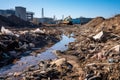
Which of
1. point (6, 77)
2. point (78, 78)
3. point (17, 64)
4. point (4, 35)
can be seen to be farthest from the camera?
point (4, 35)

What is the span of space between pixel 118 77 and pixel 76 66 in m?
2.35

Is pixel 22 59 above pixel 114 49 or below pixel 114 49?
below

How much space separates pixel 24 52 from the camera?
1250cm

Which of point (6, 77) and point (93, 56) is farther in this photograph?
point (93, 56)

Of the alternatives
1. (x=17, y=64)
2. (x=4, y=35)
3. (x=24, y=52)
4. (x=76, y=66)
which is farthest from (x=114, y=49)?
(x=4, y=35)

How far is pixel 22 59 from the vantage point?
10.7m

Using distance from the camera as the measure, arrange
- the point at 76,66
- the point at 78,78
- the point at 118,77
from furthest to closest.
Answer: the point at 76,66
the point at 78,78
the point at 118,77

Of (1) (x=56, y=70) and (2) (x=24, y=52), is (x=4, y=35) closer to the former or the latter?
(2) (x=24, y=52)

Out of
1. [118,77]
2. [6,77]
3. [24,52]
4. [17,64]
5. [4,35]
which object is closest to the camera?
[118,77]

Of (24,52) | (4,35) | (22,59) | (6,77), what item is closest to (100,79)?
(6,77)

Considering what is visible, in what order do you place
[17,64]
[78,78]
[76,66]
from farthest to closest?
[17,64], [76,66], [78,78]

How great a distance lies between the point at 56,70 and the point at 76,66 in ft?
3.54

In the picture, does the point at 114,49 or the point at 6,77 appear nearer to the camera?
the point at 6,77

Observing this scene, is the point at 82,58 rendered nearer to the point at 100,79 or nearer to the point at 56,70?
the point at 56,70
